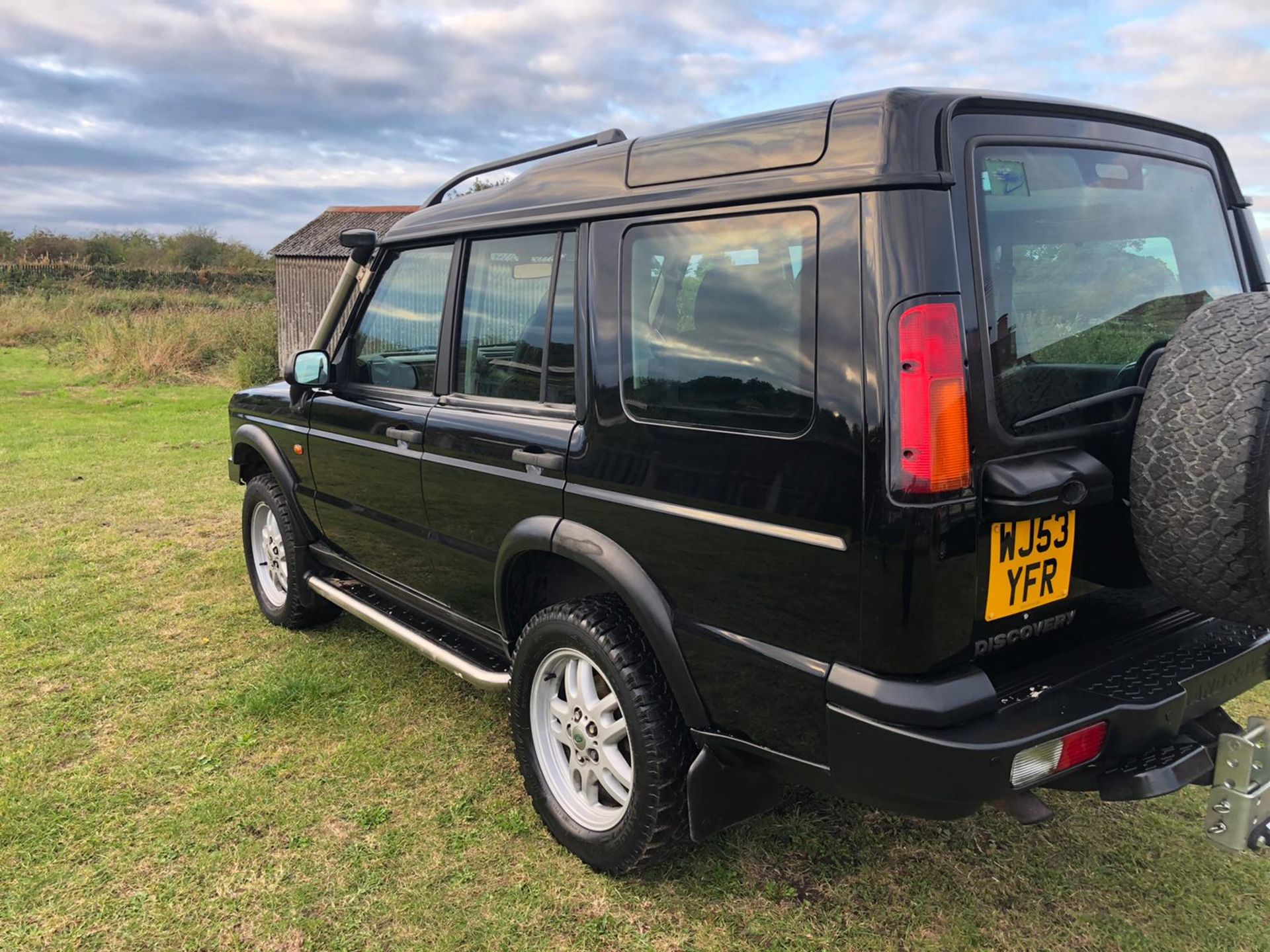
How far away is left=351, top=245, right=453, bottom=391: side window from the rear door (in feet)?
6.55

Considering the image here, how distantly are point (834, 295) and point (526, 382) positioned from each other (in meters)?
1.24

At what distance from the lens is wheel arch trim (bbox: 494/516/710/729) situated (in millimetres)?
2283

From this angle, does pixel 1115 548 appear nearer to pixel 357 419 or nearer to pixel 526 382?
pixel 526 382

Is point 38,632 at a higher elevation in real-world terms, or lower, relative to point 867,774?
lower

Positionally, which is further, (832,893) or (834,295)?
(832,893)

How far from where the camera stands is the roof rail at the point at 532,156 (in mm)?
2854

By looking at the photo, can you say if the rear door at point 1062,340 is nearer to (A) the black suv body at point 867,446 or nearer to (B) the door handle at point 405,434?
(A) the black suv body at point 867,446

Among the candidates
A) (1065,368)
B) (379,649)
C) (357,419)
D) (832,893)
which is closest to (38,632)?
(379,649)

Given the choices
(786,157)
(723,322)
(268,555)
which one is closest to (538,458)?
(723,322)

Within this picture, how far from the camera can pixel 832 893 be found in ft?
8.36

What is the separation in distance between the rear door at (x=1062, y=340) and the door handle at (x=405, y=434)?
2033 mm

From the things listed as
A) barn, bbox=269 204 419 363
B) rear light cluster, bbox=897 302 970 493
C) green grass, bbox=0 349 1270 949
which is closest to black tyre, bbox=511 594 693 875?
green grass, bbox=0 349 1270 949

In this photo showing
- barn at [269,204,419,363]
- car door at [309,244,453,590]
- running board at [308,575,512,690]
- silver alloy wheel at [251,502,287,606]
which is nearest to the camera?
running board at [308,575,512,690]

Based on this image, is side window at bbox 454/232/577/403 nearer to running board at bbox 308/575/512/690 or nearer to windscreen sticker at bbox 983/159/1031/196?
running board at bbox 308/575/512/690
